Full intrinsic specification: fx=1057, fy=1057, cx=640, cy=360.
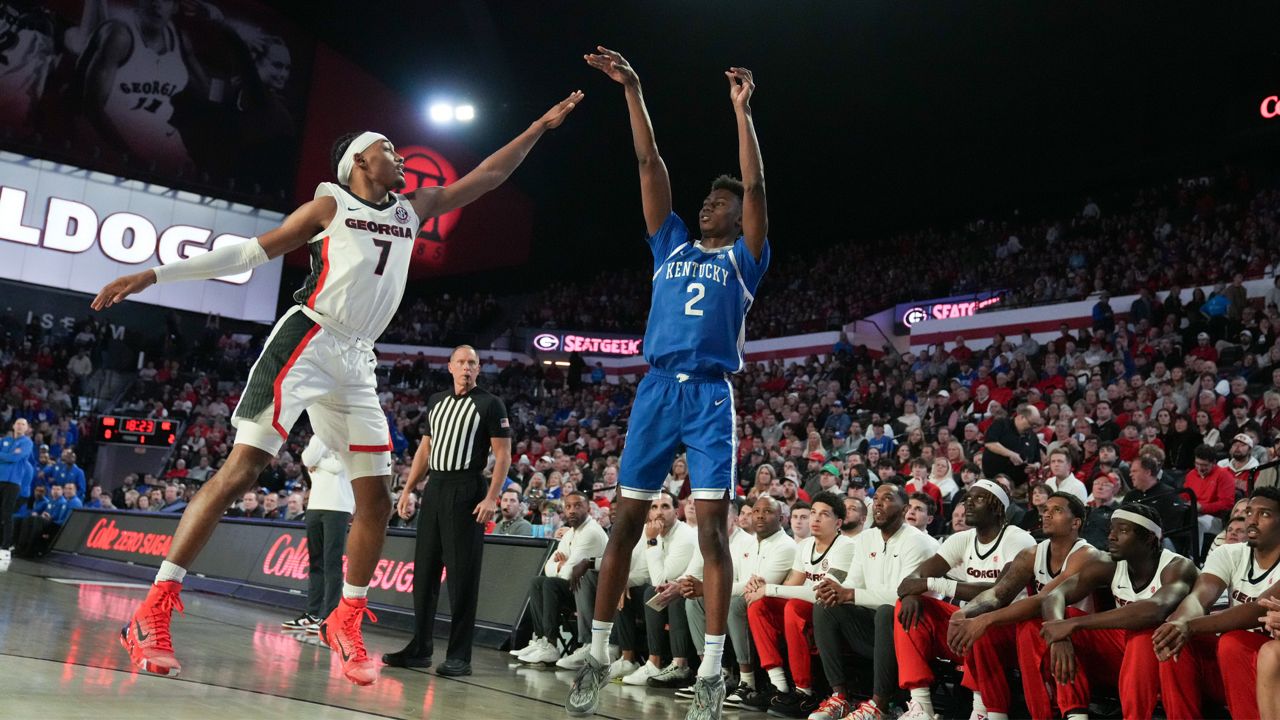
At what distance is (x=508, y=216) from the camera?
32.2 meters

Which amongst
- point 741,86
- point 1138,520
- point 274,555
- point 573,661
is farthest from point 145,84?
point 1138,520

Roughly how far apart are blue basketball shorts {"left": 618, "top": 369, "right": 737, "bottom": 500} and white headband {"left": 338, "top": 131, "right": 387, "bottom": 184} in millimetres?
1605

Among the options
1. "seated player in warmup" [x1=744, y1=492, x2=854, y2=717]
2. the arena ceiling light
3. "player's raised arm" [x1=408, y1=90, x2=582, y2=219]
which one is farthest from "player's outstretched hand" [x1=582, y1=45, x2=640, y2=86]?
the arena ceiling light

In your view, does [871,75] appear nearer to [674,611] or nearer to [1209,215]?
[1209,215]

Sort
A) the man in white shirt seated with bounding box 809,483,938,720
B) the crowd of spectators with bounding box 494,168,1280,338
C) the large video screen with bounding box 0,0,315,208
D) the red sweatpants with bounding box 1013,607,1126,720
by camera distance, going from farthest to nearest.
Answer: the large video screen with bounding box 0,0,315,208 < the crowd of spectators with bounding box 494,168,1280,338 < the man in white shirt seated with bounding box 809,483,938,720 < the red sweatpants with bounding box 1013,607,1126,720

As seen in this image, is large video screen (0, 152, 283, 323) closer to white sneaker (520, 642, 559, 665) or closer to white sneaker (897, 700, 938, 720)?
white sneaker (520, 642, 559, 665)

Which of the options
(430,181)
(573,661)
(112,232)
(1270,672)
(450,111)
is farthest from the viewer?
(430,181)

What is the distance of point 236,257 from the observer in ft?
13.7

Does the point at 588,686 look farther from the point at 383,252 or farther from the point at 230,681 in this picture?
the point at 383,252

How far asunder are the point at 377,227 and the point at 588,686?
215cm

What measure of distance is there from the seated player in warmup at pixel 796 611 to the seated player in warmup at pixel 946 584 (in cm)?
68

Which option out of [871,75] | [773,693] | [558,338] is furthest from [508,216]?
[773,693]

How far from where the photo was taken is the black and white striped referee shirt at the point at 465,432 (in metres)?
6.45

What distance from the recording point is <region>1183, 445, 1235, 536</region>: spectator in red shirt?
28.8 ft
